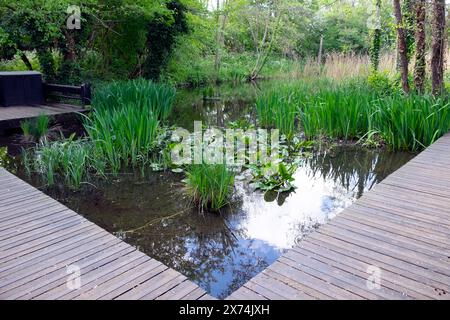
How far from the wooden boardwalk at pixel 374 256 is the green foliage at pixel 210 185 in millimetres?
1071

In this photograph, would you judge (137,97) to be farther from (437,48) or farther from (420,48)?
(437,48)

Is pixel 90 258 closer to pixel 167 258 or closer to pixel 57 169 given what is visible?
pixel 167 258

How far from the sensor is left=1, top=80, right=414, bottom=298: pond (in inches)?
101

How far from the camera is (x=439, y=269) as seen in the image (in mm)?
1848

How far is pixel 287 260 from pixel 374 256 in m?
0.45

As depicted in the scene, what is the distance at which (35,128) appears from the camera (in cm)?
567

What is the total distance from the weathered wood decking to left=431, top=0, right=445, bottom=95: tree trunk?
5714 millimetres

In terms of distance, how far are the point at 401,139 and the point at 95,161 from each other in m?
3.63

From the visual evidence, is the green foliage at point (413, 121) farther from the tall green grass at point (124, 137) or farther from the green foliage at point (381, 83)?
the tall green grass at point (124, 137)

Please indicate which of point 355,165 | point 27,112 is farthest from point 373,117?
point 27,112

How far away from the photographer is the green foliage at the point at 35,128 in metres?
5.45

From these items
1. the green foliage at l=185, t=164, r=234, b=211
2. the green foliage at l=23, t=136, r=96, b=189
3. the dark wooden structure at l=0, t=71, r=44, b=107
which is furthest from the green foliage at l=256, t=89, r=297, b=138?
the dark wooden structure at l=0, t=71, r=44, b=107

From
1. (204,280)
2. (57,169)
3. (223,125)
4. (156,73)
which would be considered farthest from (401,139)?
(156,73)

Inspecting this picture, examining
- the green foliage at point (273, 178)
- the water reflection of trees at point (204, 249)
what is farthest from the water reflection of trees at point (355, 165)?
the water reflection of trees at point (204, 249)
